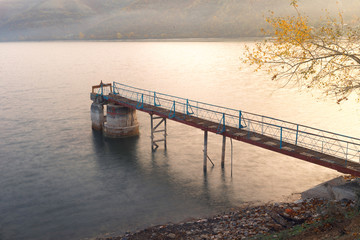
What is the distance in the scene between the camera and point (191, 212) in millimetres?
22609

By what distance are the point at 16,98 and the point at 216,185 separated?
48015 millimetres

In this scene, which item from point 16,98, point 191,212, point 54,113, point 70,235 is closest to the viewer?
point 70,235

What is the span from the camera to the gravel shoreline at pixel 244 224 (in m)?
17.6

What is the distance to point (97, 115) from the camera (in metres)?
40.7

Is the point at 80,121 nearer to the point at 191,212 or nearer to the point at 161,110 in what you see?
the point at 161,110

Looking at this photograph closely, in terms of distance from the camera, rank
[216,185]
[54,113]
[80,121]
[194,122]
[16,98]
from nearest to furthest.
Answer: [216,185]
[194,122]
[80,121]
[54,113]
[16,98]

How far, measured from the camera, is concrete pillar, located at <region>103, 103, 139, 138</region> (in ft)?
123

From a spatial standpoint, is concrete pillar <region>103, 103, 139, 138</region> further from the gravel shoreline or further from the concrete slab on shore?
the concrete slab on shore

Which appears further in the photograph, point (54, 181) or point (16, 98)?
point (16, 98)

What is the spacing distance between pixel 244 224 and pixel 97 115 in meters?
25.8

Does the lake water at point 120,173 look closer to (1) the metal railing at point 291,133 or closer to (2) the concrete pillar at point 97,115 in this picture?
(2) the concrete pillar at point 97,115

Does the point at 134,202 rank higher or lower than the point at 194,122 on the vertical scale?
lower

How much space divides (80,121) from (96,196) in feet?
75.9

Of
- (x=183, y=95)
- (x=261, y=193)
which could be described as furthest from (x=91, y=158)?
(x=183, y=95)
